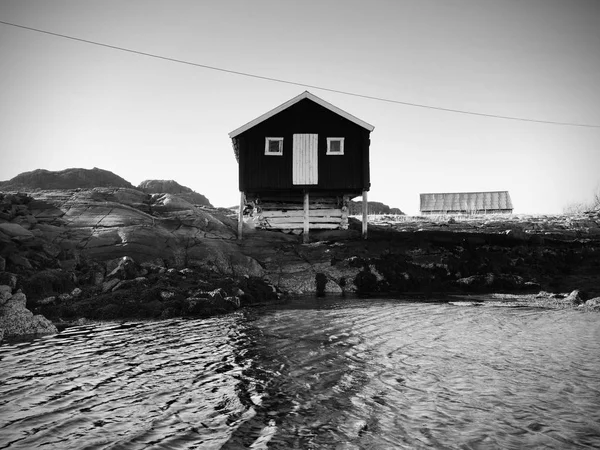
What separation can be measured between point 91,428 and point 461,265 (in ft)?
65.5

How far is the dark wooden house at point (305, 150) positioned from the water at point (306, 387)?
15271 mm

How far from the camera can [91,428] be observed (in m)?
4.82

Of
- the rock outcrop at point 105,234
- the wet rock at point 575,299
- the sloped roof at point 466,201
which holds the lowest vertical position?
the wet rock at point 575,299

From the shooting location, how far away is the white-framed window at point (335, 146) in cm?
2531

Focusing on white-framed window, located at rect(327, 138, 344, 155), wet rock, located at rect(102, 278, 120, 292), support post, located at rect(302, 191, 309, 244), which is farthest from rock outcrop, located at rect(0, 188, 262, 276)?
white-framed window, located at rect(327, 138, 344, 155)

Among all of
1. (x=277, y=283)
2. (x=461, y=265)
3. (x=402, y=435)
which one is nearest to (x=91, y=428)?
(x=402, y=435)

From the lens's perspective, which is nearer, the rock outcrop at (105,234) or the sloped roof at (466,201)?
the rock outcrop at (105,234)

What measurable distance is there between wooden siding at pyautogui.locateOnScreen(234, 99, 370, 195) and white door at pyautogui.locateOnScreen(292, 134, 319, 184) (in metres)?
0.21

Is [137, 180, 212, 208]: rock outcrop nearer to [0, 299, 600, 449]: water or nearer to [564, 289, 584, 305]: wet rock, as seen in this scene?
[564, 289, 584, 305]: wet rock

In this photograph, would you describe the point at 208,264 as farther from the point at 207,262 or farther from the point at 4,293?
the point at 4,293

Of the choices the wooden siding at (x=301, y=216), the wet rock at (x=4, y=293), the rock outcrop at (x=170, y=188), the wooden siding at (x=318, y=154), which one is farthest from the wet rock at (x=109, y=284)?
the rock outcrop at (x=170, y=188)

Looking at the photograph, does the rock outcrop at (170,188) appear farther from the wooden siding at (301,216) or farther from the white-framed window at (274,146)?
the white-framed window at (274,146)

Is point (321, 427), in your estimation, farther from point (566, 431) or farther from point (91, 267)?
point (91, 267)

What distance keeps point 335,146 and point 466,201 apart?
45.5 metres
